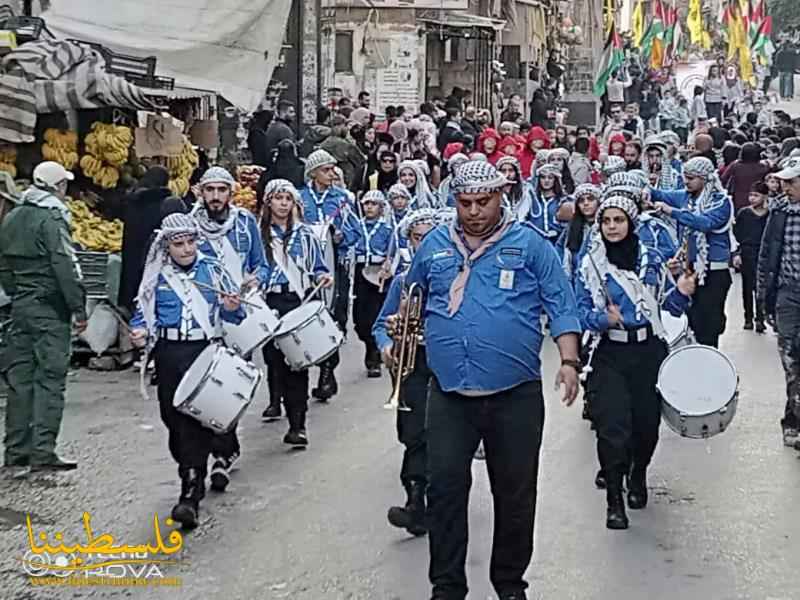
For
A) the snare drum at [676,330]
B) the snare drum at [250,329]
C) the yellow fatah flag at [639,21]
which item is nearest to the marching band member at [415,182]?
the snare drum at [676,330]

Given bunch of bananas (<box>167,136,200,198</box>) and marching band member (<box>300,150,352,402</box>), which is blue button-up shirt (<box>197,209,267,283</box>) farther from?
bunch of bananas (<box>167,136,200,198</box>)

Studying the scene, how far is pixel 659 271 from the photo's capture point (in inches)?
377

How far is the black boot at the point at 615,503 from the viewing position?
9.13 metres

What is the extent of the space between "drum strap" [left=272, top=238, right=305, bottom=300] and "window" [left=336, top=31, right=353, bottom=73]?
2006cm

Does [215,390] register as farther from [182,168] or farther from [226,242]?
[182,168]

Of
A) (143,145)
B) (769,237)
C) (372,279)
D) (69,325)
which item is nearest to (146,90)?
(143,145)

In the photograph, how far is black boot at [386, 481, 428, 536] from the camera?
9.00 metres

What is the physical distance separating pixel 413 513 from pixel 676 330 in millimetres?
2632

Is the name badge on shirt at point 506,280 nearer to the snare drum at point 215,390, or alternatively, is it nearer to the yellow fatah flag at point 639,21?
the snare drum at point 215,390

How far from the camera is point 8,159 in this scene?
587 inches

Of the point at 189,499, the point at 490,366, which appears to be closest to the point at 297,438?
the point at 189,499

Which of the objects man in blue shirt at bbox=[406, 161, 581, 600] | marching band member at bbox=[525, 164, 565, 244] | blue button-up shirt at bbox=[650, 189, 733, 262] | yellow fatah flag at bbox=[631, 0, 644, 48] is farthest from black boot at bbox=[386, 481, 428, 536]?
yellow fatah flag at bbox=[631, 0, 644, 48]

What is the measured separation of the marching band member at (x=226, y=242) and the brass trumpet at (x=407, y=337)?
90.6 inches

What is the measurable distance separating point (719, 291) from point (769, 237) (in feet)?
6.82
